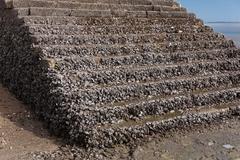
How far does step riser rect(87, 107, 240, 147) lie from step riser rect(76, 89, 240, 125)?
229 mm

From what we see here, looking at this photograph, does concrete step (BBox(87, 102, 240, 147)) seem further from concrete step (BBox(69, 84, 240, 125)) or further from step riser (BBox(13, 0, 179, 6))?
step riser (BBox(13, 0, 179, 6))

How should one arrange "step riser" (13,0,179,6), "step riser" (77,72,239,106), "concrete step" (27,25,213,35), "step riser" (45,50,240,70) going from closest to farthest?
1. "step riser" (77,72,239,106)
2. "step riser" (45,50,240,70)
3. "concrete step" (27,25,213,35)
4. "step riser" (13,0,179,6)

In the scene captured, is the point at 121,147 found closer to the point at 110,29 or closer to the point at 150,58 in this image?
the point at 150,58

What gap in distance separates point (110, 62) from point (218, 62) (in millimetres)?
2239

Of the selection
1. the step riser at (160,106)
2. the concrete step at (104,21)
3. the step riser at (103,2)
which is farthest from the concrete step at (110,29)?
the step riser at (160,106)

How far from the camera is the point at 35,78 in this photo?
22.5 feet

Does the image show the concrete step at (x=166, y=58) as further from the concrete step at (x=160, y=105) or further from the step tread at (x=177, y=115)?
the step tread at (x=177, y=115)

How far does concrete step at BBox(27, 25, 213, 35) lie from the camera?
302 inches

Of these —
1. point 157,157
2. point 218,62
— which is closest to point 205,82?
point 218,62

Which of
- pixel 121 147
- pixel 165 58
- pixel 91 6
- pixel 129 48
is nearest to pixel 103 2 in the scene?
pixel 91 6

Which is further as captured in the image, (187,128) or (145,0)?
(145,0)

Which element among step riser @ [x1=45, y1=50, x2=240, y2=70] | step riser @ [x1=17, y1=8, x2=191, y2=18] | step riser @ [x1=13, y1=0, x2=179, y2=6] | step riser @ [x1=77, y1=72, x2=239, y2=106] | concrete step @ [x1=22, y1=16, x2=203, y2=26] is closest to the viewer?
step riser @ [x1=77, y1=72, x2=239, y2=106]

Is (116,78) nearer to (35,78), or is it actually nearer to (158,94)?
(158,94)

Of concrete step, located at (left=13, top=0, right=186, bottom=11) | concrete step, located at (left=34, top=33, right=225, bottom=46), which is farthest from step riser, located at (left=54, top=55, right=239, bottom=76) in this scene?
concrete step, located at (left=13, top=0, right=186, bottom=11)
